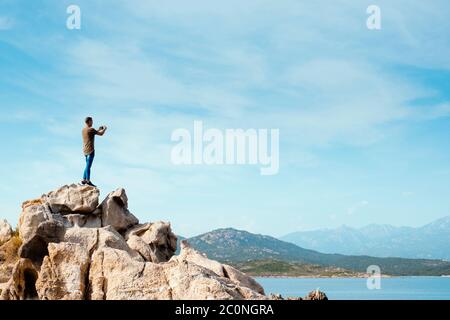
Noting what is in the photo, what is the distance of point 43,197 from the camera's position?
111ft

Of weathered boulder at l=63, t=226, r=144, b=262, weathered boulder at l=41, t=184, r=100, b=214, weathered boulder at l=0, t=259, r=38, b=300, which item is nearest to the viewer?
weathered boulder at l=63, t=226, r=144, b=262

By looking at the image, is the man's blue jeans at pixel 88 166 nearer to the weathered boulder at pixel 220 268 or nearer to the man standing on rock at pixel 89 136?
the man standing on rock at pixel 89 136

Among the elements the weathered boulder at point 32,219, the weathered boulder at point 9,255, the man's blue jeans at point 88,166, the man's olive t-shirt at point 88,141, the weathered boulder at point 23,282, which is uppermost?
the man's olive t-shirt at point 88,141

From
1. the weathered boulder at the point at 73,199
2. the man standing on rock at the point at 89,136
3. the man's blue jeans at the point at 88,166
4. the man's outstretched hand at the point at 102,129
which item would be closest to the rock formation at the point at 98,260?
the weathered boulder at the point at 73,199

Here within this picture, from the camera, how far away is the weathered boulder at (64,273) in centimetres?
2300

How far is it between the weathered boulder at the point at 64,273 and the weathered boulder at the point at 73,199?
388 inches

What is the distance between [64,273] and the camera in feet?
76.5

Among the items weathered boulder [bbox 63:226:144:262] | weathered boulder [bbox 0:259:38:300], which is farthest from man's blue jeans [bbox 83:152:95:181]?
weathered boulder [bbox 0:259:38:300]

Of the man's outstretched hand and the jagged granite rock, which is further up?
the man's outstretched hand

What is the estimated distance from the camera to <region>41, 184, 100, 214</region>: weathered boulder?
110ft

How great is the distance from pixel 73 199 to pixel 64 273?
11.1 meters

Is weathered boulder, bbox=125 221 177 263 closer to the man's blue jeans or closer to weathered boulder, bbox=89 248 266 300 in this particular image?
the man's blue jeans
